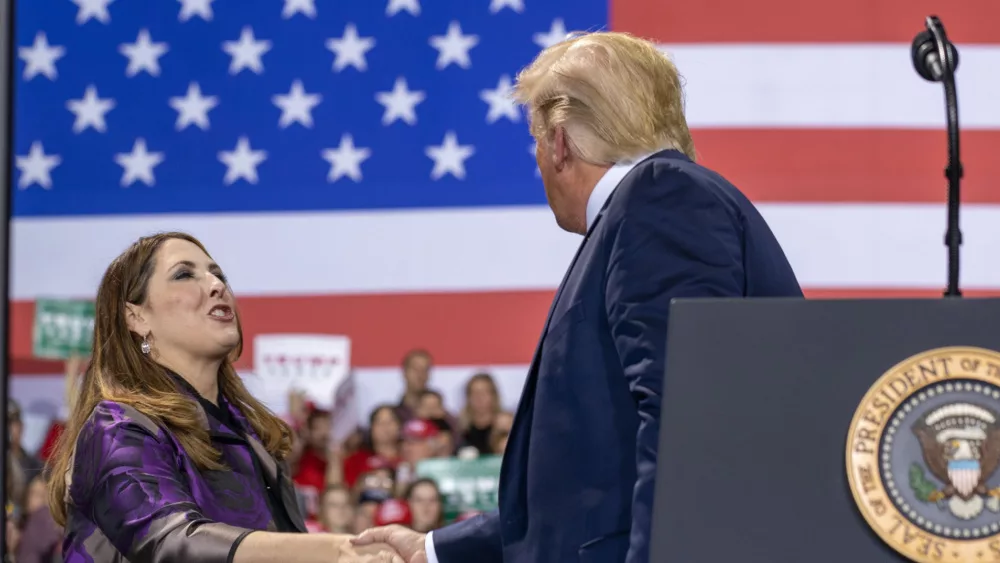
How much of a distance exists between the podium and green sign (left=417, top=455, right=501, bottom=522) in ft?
14.0

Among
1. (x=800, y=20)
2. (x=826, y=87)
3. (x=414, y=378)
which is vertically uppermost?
(x=800, y=20)

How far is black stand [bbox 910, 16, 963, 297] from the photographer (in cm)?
205

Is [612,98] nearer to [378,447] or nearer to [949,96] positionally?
[949,96]

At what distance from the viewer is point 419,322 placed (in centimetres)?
722

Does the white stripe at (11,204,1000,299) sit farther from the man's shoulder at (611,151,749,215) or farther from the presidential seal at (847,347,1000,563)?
the presidential seal at (847,347,1000,563)

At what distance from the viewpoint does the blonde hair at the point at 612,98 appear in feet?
5.61

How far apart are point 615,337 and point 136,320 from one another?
1164mm

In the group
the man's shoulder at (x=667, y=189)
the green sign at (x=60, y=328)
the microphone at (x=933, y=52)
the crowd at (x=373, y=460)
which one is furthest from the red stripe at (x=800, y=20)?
the man's shoulder at (x=667, y=189)

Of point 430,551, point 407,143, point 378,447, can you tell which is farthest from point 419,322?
point 430,551

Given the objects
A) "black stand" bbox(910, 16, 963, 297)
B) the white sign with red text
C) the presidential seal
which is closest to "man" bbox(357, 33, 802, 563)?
the presidential seal

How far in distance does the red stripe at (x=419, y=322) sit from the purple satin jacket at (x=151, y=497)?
4.82m

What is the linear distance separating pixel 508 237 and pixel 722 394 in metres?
5.86

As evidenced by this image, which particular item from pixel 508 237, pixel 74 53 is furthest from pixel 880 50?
pixel 74 53

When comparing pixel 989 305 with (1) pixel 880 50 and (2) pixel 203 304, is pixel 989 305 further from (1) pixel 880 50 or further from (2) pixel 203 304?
(1) pixel 880 50
